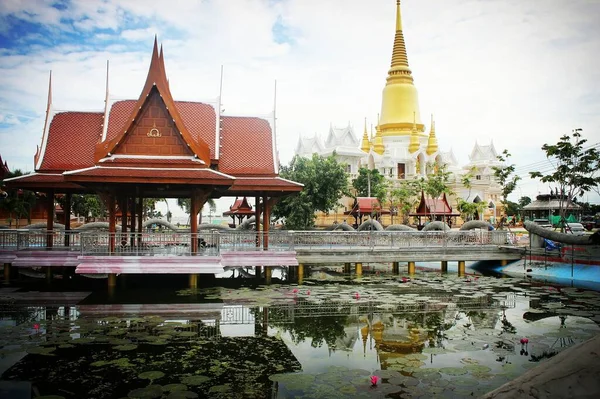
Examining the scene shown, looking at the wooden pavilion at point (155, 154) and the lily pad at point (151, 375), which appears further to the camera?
the wooden pavilion at point (155, 154)

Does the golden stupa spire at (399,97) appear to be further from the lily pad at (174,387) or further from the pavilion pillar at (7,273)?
the lily pad at (174,387)

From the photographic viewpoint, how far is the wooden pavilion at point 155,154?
15398 mm

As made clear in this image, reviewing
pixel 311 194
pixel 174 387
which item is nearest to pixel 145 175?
pixel 174 387

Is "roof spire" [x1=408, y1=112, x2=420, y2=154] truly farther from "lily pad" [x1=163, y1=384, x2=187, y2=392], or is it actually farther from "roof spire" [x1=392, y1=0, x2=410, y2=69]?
"lily pad" [x1=163, y1=384, x2=187, y2=392]

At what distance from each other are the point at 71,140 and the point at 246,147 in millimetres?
6249

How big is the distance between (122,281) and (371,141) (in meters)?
Result: 40.2

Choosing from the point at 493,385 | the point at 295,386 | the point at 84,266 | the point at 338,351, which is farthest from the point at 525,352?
the point at 84,266

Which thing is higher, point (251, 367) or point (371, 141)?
point (371, 141)

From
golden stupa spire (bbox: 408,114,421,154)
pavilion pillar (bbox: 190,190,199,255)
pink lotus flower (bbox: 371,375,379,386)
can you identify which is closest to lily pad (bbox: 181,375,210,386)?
pink lotus flower (bbox: 371,375,379,386)

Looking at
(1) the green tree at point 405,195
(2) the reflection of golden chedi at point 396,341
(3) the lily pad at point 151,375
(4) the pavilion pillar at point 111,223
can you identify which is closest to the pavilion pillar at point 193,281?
(4) the pavilion pillar at point 111,223

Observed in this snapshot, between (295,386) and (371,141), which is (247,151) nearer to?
(295,386)

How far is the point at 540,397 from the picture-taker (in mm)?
3076

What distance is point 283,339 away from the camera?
34.4 ft

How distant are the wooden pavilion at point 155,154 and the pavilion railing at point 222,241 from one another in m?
0.51
